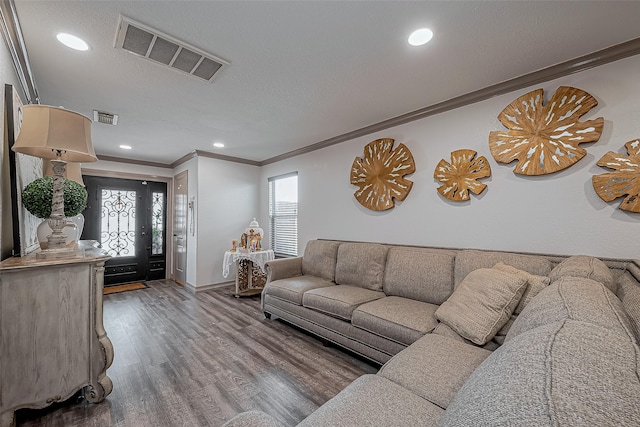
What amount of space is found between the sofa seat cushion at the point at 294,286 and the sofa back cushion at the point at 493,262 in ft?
4.68

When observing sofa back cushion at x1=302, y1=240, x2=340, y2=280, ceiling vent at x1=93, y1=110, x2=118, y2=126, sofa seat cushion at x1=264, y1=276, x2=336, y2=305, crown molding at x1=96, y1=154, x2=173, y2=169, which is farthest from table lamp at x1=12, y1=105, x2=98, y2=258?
crown molding at x1=96, y1=154, x2=173, y2=169

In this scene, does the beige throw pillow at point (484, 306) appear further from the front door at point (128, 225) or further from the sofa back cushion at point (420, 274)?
the front door at point (128, 225)

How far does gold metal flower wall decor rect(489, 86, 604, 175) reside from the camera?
1991 millimetres

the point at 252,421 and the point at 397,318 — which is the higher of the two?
the point at 252,421

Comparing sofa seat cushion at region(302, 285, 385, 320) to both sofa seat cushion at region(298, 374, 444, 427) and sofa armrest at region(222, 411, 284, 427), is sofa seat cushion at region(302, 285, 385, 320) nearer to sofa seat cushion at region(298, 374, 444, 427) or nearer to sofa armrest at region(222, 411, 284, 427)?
sofa seat cushion at region(298, 374, 444, 427)

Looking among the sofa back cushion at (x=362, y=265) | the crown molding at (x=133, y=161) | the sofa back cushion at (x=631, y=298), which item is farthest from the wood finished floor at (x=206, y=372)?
the crown molding at (x=133, y=161)

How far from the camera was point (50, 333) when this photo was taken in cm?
162

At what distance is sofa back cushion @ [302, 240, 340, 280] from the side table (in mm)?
915

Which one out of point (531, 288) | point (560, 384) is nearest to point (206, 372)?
point (560, 384)

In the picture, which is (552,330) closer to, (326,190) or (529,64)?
(529,64)

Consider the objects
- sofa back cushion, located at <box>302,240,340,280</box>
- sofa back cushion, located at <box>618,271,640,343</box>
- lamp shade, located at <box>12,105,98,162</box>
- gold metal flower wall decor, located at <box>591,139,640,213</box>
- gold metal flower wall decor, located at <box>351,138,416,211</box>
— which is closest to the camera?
sofa back cushion, located at <box>618,271,640,343</box>

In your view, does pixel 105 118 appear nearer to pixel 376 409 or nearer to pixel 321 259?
pixel 321 259

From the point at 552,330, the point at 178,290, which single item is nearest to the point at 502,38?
the point at 552,330

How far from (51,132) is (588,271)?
3275mm
